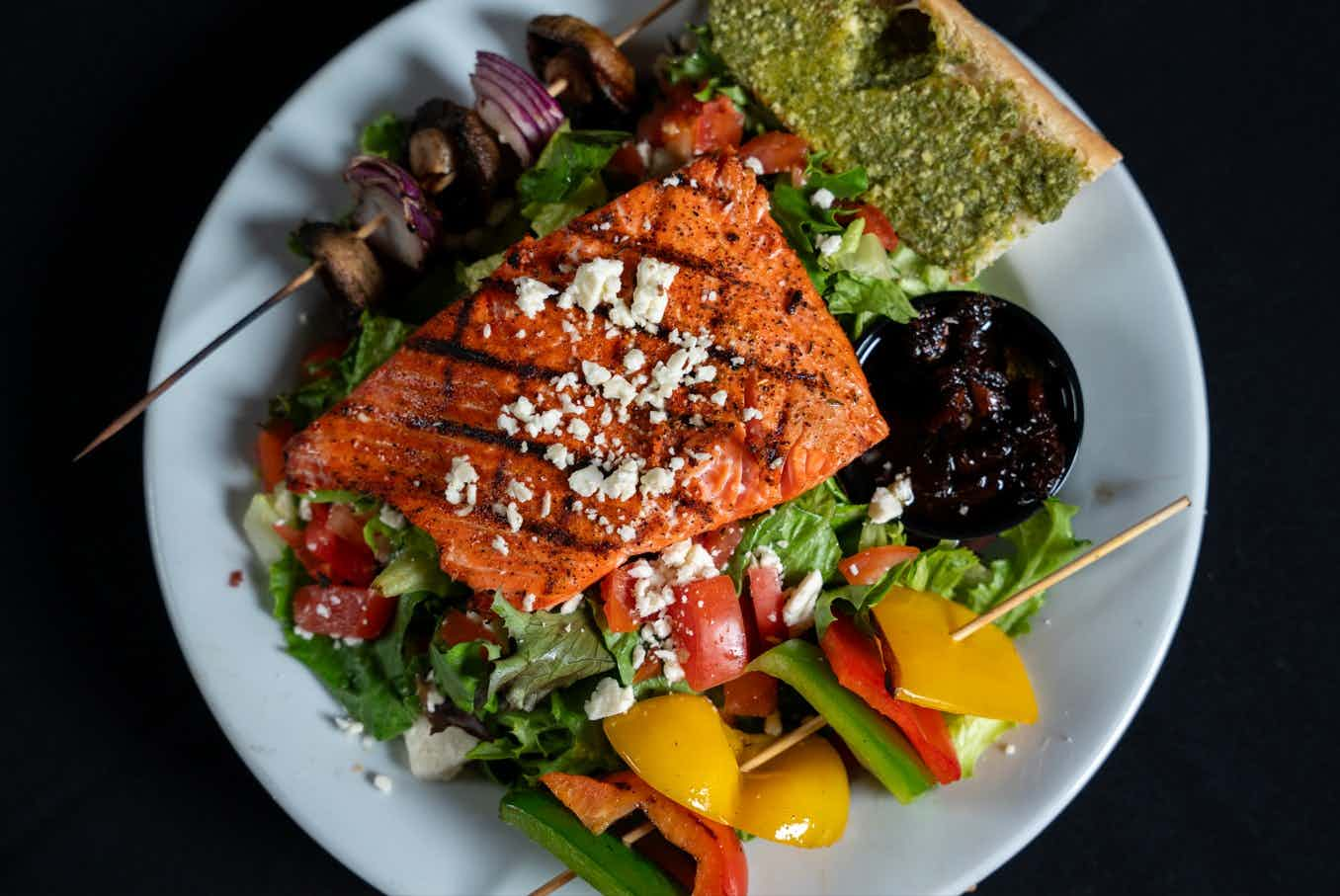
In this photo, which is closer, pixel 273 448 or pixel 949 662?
pixel 949 662

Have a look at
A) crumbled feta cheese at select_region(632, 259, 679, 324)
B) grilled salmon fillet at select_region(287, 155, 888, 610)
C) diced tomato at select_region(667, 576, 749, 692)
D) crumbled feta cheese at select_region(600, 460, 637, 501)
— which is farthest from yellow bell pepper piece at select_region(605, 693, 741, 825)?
crumbled feta cheese at select_region(632, 259, 679, 324)

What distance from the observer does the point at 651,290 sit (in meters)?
3.20

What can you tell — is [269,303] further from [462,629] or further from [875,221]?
[875,221]

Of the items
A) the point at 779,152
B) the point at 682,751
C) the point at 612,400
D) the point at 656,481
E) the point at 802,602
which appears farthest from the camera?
the point at 779,152

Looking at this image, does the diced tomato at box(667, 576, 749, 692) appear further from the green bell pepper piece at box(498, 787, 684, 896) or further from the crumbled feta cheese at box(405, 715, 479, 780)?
the crumbled feta cheese at box(405, 715, 479, 780)

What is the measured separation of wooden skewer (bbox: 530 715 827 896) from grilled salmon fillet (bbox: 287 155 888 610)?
0.81 m

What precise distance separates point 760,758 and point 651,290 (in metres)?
1.56

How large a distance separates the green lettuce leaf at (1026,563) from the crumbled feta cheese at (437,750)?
1.82m

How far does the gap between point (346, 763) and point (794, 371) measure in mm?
2098

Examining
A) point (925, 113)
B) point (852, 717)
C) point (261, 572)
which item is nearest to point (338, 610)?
point (261, 572)

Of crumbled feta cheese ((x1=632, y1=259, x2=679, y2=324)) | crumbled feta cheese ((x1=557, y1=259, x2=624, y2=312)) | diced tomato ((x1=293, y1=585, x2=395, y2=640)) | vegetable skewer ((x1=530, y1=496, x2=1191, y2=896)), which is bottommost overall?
vegetable skewer ((x1=530, y1=496, x2=1191, y2=896))

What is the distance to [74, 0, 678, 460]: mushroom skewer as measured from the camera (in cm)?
345

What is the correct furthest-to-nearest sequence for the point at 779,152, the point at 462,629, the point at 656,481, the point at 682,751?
1. the point at 779,152
2. the point at 462,629
3. the point at 682,751
4. the point at 656,481

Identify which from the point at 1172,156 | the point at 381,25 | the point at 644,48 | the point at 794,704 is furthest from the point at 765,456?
the point at 1172,156
